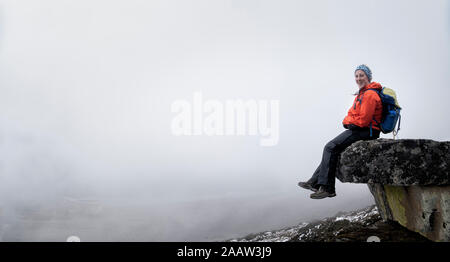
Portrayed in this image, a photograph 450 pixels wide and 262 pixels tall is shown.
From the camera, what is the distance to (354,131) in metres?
7.96

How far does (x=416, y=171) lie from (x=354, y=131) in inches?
75.7

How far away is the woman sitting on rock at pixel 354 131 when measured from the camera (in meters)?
7.53

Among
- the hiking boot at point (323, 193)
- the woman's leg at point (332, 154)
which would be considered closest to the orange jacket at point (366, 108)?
the woman's leg at point (332, 154)

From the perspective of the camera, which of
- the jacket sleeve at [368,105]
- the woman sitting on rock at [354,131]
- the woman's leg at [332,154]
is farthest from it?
the woman's leg at [332,154]

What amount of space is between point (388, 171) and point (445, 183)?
1396 mm

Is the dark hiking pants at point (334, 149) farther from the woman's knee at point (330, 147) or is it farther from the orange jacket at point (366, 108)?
the orange jacket at point (366, 108)

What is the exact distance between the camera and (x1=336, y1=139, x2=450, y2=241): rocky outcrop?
22.9ft

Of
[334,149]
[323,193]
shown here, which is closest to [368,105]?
[334,149]

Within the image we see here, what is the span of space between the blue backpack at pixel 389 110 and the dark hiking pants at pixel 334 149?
39cm

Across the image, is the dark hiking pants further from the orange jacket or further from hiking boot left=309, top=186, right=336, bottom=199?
the orange jacket

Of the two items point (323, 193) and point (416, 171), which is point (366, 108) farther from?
point (323, 193)

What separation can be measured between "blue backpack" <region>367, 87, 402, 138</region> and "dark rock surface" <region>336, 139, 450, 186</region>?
0.42 metres

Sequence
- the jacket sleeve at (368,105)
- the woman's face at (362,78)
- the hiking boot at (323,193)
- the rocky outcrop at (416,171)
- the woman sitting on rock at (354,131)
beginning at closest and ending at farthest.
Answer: the rocky outcrop at (416,171) < the jacket sleeve at (368,105) < the woman sitting on rock at (354,131) < the hiking boot at (323,193) < the woman's face at (362,78)
